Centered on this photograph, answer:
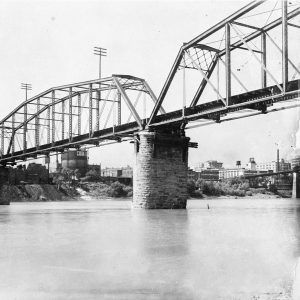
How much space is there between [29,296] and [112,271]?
2591 millimetres

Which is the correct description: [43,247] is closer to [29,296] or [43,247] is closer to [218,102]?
[29,296]

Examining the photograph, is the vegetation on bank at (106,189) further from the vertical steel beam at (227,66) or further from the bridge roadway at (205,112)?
the vertical steel beam at (227,66)

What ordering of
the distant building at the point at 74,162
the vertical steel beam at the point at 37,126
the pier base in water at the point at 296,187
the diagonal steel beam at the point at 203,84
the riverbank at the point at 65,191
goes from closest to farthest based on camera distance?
the diagonal steel beam at the point at 203,84 < the vertical steel beam at the point at 37,126 < the riverbank at the point at 65,191 < the pier base in water at the point at 296,187 < the distant building at the point at 74,162

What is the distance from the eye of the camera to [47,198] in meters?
126

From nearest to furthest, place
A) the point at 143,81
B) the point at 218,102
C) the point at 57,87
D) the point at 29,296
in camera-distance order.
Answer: the point at 29,296, the point at 218,102, the point at 143,81, the point at 57,87

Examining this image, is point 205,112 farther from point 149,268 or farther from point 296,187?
point 296,187

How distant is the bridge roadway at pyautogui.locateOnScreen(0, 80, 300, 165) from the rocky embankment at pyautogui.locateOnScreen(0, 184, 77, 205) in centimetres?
5870

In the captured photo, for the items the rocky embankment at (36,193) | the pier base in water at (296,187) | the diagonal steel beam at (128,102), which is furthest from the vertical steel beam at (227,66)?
the pier base in water at (296,187)

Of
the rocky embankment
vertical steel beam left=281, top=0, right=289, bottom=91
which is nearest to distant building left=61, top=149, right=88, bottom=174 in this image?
the rocky embankment

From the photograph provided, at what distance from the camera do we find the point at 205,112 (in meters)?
39.3

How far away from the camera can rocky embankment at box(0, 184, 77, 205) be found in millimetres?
118650

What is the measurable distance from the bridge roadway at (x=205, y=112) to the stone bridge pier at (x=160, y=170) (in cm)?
126

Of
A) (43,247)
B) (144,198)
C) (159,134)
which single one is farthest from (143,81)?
(43,247)

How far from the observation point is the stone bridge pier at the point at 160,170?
44375 mm
